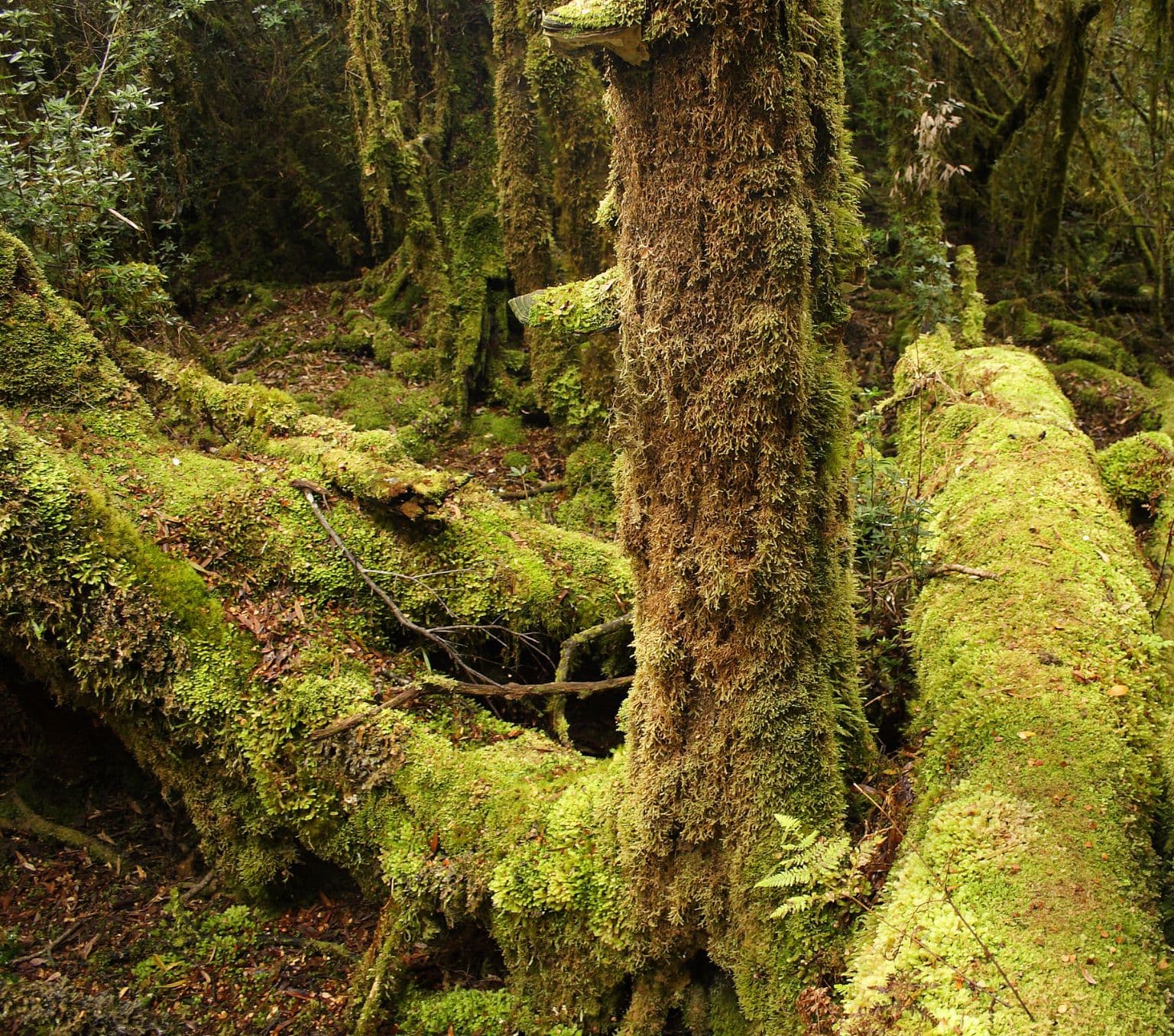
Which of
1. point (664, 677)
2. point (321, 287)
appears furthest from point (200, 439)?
point (321, 287)

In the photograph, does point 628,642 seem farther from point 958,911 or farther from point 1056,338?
point 1056,338

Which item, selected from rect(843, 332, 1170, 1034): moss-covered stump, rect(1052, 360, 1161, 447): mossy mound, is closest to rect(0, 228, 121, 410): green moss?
rect(843, 332, 1170, 1034): moss-covered stump

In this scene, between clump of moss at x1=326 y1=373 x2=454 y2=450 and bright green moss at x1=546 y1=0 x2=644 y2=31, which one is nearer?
bright green moss at x1=546 y1=0 x2=644 y2=31

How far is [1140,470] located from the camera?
21.8 feet

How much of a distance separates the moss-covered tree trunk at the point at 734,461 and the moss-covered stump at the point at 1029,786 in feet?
1.67

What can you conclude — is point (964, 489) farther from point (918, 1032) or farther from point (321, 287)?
point (321, 287)

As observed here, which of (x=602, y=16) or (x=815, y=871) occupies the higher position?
(x=602, y=16)

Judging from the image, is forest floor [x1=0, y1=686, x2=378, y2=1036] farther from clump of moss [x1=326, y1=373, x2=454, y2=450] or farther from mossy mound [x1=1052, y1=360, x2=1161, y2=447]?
mossy mound [x1=1052, y1=360, x2=1161, y2=447]

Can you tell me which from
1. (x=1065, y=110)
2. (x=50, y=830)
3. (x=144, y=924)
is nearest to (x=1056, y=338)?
(x=1065, y=110)

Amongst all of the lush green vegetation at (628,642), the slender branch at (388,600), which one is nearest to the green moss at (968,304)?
the lush green vegetation at (628,642)

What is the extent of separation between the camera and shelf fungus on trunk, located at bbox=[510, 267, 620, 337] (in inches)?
138

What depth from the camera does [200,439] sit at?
678 cm

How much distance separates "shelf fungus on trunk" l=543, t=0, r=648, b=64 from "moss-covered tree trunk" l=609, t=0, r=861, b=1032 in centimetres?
8

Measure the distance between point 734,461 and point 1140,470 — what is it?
5.24 meters
